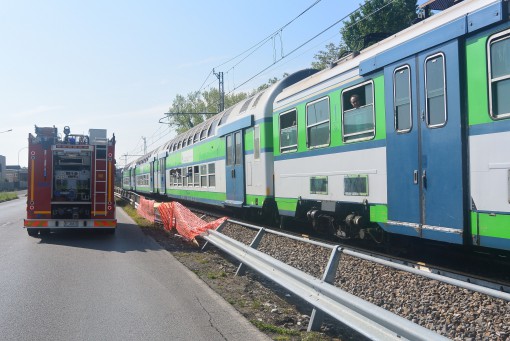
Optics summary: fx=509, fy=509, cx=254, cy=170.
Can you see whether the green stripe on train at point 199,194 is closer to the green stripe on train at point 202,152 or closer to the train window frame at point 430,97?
the green stripe on train at point 202,152

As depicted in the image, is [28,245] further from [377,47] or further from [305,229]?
[377,47]

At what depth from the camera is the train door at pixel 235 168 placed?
14675 millimetres

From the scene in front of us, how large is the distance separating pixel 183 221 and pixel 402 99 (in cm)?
726

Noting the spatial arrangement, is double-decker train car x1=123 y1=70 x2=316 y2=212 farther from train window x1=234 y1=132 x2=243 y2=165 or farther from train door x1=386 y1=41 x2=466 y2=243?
train door x1=386 y1=41 x2=466 y2=243

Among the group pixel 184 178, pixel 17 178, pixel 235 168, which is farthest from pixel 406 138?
pixel 17 178

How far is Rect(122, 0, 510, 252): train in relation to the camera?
6012 mm

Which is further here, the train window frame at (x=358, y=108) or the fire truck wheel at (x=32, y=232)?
the fire truck wheel at (x=32, y=232)

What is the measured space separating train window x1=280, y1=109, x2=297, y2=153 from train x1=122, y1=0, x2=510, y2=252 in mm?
24

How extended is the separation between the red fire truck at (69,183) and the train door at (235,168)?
3509 mm

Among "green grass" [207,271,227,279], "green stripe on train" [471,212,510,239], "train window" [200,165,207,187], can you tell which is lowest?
"green grass" [207,271,227,279]

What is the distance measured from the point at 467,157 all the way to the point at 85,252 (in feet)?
28.3

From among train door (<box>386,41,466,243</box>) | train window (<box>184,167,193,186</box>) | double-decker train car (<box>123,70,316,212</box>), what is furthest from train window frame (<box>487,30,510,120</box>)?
train window (<box>184,167,193,186</box>)

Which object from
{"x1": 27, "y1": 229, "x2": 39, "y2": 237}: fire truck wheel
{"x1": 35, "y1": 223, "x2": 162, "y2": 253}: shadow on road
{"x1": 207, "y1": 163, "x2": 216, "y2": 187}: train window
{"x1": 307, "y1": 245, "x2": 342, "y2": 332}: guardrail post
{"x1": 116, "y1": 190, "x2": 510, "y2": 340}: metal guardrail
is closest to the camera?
{"x1": 116, "y1": 190, "x2": 510, "y2": 340}: metal guardrail

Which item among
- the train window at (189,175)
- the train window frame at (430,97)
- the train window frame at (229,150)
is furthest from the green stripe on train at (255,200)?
the train window at (189,175)
